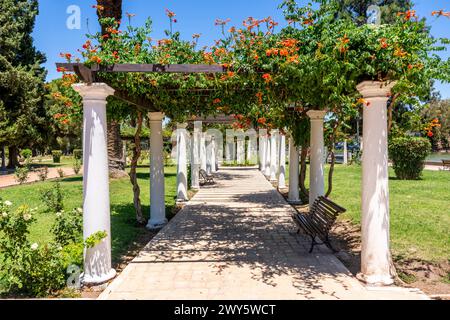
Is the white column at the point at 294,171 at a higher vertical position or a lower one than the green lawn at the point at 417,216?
higher

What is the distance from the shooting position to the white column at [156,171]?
742 cm

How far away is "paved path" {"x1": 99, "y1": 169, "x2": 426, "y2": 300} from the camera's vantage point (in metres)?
3.96

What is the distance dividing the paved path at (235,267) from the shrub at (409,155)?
8528mm

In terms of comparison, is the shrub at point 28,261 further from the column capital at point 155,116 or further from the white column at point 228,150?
the white column at point 228,150

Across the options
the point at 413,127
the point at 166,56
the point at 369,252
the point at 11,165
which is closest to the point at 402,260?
the point at 369,252

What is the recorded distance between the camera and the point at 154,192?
25.0 feet

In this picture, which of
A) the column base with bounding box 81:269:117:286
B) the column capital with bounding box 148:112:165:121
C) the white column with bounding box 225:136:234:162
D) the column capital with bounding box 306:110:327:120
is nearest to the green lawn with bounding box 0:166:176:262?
the column base with bounding box 81:269:117:286

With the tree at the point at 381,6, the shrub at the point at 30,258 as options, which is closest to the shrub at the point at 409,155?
the shrub at the point at 30,258

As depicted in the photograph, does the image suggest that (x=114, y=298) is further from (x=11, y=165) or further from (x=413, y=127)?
(x=11, y=165)

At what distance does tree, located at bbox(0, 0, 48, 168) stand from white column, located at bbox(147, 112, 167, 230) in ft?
69.2

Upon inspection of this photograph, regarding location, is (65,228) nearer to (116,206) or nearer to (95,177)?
(95,177)

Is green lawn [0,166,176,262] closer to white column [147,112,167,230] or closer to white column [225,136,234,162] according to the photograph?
white column [147,112,167,230]

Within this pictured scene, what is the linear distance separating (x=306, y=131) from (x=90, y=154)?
6.32 metres

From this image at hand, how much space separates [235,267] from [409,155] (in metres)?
11.8
